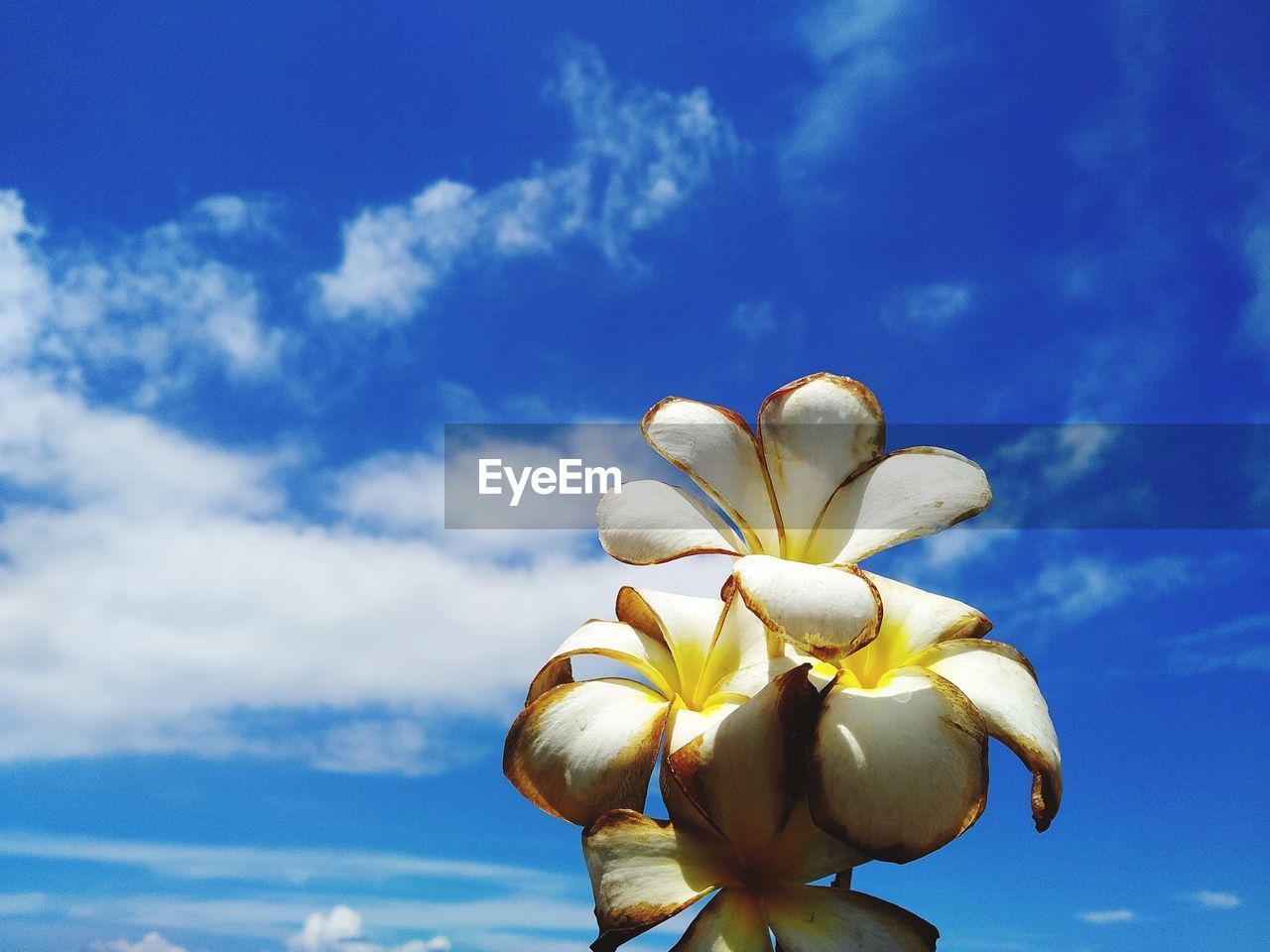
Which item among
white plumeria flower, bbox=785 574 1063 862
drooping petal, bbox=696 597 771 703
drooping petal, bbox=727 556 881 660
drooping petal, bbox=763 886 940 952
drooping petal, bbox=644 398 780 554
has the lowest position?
drooping petal, bbox=763 886 940 952

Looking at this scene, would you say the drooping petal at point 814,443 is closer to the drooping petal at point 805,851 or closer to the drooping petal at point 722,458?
the drooping petal at point 722,458

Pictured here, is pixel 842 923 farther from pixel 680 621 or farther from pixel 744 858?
pixel 680 621

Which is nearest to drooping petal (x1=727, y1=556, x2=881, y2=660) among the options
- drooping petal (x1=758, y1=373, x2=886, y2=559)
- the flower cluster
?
the flower cluster

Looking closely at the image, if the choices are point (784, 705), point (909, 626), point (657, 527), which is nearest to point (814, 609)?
point (784, 705)

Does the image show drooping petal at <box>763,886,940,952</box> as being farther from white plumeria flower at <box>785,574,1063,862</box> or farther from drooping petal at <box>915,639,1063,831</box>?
drooping petal at <box>915,639,1063,831</box>

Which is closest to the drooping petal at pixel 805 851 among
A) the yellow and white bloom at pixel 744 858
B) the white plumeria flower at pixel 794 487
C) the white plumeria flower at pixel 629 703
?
the yellow and white bloom at pixel 744 858

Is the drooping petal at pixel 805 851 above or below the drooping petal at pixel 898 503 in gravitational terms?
below
